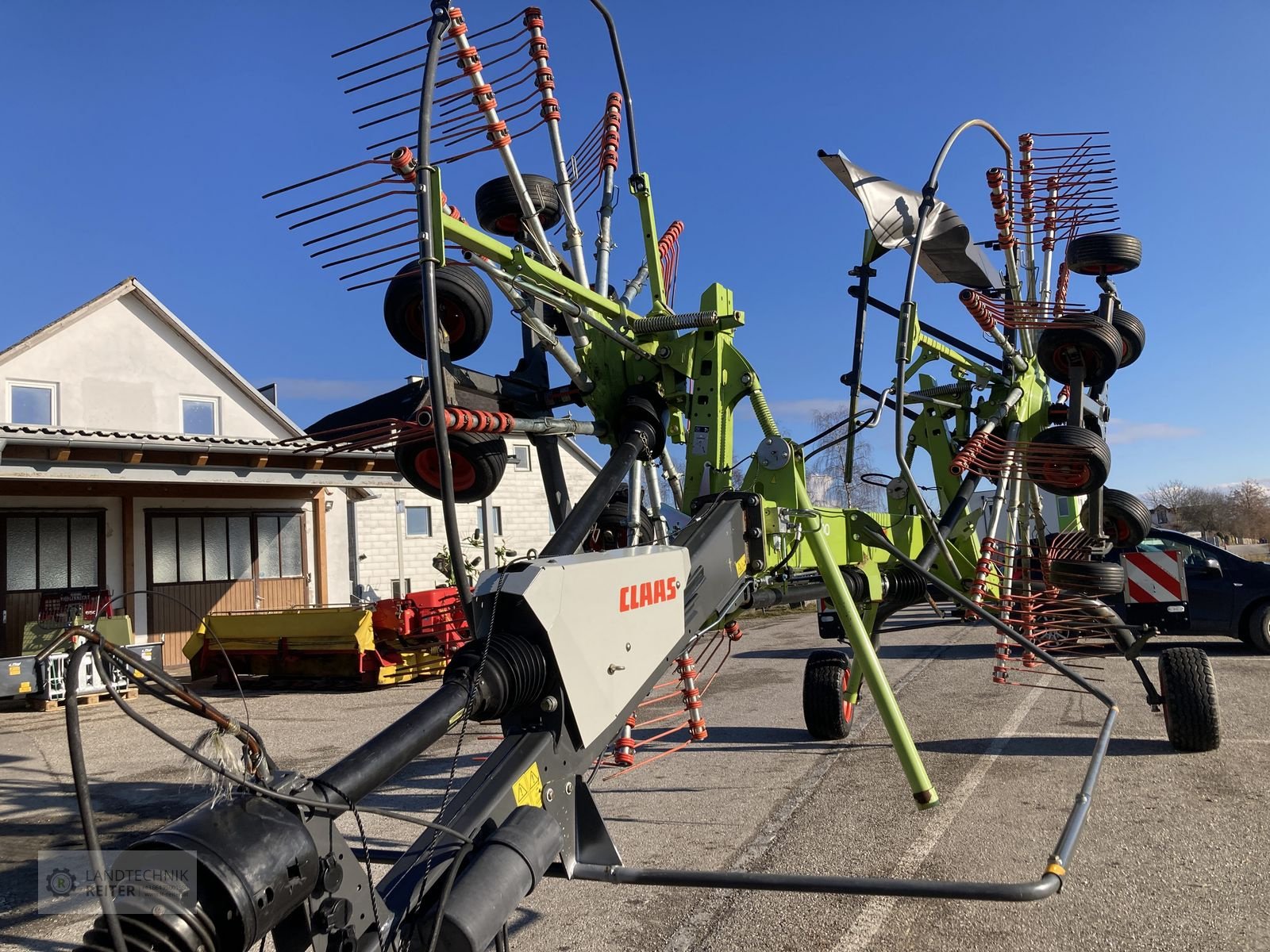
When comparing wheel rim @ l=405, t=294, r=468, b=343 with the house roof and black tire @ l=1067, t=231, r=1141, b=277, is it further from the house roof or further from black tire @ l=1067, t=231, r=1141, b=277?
the house roof

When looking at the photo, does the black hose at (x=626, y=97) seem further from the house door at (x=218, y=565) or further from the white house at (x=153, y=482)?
the house door at (x=218, y=565)

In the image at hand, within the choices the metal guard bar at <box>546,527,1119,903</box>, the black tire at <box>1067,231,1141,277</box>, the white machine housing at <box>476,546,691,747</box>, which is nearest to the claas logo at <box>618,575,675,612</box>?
→ the white machine housing at <box>476,546,691,747</box>

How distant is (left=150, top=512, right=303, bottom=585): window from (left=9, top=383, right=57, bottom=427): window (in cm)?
343

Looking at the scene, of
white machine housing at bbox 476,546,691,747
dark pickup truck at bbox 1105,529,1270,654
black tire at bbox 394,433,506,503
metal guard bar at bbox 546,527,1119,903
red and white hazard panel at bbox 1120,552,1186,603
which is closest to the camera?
metal guard bar at bbox 546,527,1119,903

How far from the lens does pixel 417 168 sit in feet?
9.02

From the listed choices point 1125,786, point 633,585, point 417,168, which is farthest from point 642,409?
point 1125,786

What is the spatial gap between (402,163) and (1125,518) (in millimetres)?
6753

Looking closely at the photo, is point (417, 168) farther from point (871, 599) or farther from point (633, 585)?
point (871, 599)

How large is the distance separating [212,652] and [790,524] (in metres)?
11.2

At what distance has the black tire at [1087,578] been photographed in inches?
248

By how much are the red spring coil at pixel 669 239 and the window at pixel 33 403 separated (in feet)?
51.4

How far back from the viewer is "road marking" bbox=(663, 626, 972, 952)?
12.3 feet

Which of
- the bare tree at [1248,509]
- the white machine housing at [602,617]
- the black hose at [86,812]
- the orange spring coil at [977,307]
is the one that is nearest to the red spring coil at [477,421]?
the white machine housing at [602,617]

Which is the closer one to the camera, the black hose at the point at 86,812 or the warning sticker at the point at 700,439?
the black hose at the point at 86,812
